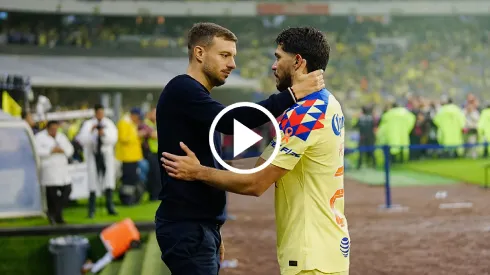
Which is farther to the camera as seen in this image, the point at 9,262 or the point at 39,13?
the point at 39,13

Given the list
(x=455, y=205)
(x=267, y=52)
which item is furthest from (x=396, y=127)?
(x=267, y=52)

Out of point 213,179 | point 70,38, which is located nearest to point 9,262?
point 213,179

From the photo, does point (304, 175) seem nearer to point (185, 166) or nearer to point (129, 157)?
point (185, 166)

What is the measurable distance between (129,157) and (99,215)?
123 cm

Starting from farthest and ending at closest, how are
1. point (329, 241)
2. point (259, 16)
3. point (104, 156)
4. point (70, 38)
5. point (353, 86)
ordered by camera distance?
point (259, 16), point (70, 38), point (353, 86), point (104, 156), point (329, 241)

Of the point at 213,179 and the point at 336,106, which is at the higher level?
the point at 336,106

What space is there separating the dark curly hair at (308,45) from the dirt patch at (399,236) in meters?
4.80

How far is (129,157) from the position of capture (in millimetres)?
14336

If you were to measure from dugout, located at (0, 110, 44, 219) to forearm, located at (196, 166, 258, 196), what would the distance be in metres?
9.31

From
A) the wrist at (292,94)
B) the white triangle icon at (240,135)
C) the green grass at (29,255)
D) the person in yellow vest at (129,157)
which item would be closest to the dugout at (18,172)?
the green grass at (29,255)

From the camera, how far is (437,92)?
37.6 meters

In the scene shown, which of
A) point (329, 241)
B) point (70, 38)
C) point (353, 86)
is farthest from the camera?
point (70, 38)

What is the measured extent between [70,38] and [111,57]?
2860mm

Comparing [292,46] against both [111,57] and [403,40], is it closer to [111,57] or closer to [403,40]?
[111,57]
